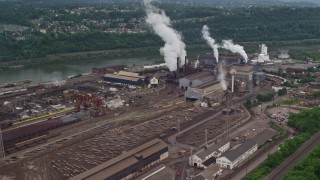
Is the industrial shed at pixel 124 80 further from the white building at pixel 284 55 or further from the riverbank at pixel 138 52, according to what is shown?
the white building at pixel 284 55

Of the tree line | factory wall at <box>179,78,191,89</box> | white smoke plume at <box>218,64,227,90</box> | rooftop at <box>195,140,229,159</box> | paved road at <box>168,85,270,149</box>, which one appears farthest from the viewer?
the tree line

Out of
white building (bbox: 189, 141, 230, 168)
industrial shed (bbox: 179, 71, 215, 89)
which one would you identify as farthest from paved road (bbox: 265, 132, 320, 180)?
industrial shed (bbox: 179, 71, 215, 89)

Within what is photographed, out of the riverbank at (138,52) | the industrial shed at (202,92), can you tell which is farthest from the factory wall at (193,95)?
the riverbank at (138,52)

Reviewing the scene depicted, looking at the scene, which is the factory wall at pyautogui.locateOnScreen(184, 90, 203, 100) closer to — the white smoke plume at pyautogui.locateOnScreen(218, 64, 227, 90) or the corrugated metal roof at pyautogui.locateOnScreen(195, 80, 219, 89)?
the corrugated metal roof at pyautogui.locateOnScreen(195, 80, 219, 89)

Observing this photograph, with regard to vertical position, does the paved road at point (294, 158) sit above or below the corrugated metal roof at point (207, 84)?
below

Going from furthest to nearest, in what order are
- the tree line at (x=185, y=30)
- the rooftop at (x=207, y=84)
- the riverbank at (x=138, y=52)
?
the tree line at (x=185, y=30)
the riverbank at (x=138, y=52)
the rooftop at (x=207, y=84)

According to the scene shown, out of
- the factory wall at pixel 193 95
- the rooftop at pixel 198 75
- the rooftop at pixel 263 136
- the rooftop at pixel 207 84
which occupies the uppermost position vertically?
the rooftop at pixel 198 75

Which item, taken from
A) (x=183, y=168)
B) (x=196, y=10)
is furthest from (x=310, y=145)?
(x=196, y=10)
